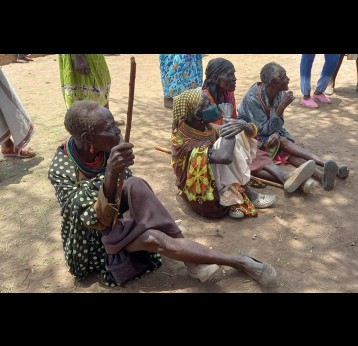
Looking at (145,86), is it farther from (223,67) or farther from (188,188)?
(188,188)

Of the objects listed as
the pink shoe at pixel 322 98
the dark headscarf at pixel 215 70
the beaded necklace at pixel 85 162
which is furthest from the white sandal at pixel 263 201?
the pink shoe at pixel 322 98

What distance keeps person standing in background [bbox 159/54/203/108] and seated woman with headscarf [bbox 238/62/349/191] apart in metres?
1.89

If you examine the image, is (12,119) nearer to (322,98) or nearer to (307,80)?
(307,80)

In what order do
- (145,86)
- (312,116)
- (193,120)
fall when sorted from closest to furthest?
(193,120) → (312,116) → (145,86)

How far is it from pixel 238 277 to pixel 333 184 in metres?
1.69

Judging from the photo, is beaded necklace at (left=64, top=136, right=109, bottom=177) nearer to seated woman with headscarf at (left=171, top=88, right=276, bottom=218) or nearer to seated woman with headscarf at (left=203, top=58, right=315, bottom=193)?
seated woman with headscarf at (left=171, top=88, right=276, bottom=218)

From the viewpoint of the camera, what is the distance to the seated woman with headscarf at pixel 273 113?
A: 4199 millimetres

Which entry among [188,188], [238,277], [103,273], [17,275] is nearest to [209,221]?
[188,188]

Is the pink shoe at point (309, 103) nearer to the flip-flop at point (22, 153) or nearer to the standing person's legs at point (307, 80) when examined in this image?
the standing person's legs at point (307, 80)

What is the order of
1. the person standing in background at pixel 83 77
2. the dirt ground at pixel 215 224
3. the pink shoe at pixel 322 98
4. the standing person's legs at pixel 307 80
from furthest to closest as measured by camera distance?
the pink shoe at pixel 322 98 < the standing person's legs at pixel 307 80 < the person standing in background at pixel 83 77 < the dirt ground at pixel 215 224

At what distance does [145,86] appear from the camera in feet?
25.1

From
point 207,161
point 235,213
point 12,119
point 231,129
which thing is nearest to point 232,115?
point 231,129

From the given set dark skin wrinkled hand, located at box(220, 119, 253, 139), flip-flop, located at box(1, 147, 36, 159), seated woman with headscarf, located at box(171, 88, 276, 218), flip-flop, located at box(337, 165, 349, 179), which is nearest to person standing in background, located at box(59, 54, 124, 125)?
flip-flop, located at box(1, 147, 36, 159)

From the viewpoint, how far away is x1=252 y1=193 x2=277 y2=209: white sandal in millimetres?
3693
